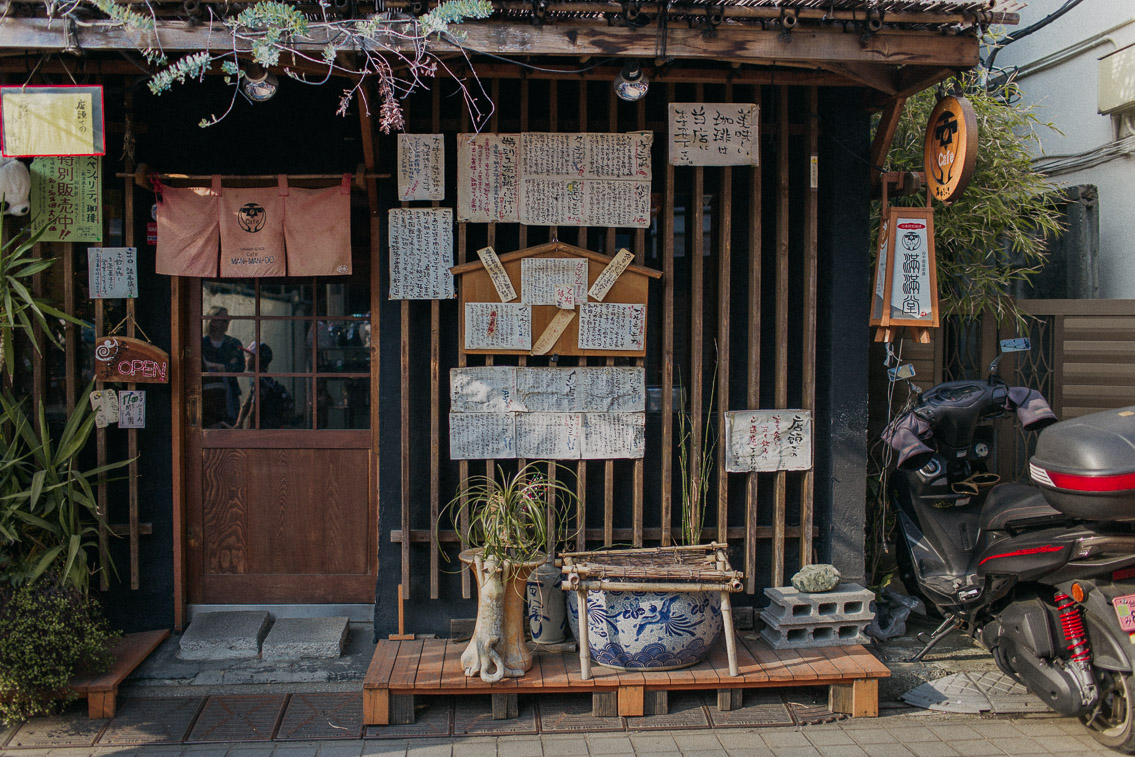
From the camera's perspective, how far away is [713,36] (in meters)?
4.38

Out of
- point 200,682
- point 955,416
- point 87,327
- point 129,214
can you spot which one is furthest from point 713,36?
point 200,682

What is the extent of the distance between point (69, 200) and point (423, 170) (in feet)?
7.69

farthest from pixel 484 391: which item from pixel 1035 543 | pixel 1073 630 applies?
pixel 1073 630

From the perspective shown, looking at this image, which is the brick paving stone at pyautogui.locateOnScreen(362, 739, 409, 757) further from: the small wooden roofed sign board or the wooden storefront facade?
the small wooden roofed sign board

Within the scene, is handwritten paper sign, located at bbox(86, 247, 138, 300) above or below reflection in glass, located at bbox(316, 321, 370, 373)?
above

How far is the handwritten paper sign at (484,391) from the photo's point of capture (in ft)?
17.6

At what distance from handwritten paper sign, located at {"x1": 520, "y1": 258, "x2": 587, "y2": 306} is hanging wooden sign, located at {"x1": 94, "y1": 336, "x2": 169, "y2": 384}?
252 cm

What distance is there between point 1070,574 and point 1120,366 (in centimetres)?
292

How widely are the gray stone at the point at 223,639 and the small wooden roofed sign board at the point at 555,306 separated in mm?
2357

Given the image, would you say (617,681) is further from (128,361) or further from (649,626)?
(128,361)

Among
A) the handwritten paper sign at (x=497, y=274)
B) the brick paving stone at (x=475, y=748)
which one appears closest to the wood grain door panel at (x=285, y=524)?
the handwritten paper sign at (x=497, y=274)

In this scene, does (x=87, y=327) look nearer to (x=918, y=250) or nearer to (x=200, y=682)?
(x=200, y=682)

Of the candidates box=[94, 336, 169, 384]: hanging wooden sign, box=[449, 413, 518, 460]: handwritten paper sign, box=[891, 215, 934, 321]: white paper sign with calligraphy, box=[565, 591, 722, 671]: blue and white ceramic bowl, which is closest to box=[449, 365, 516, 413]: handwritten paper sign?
box=[449, 413, 518, 460]: handwritten paper sign

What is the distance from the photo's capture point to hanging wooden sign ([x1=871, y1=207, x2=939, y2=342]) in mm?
5328
